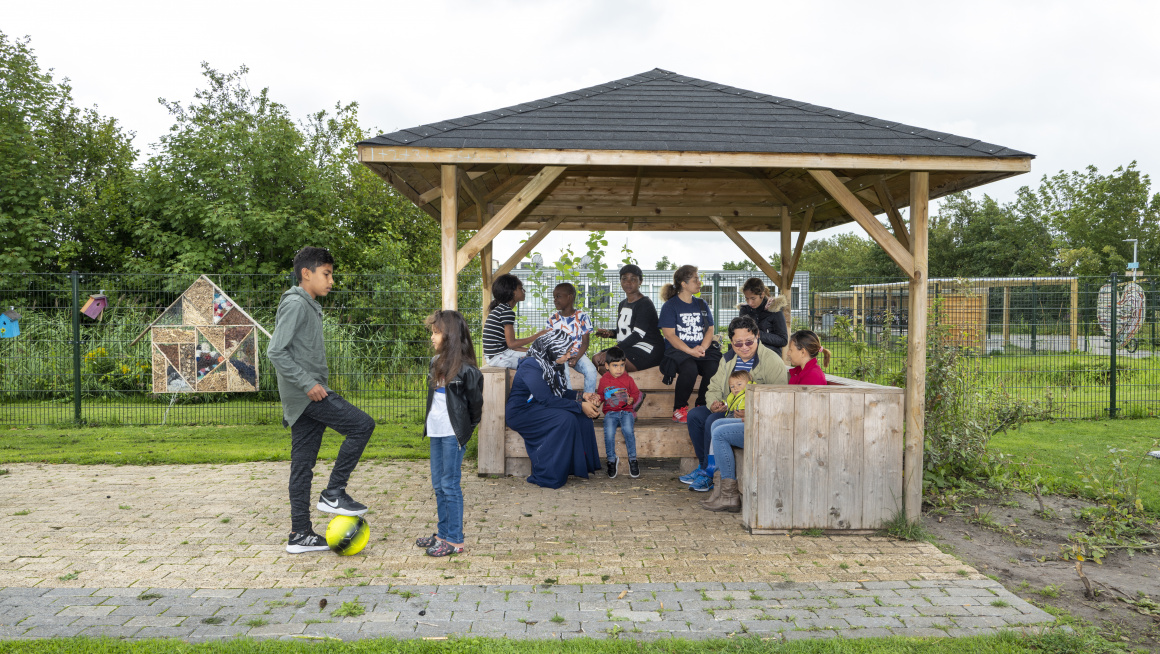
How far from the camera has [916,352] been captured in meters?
5.53

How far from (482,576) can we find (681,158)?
10.8ft

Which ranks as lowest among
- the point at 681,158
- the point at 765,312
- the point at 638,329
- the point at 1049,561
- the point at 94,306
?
the point at 1049,561

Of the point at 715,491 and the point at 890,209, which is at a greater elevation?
the point at 890,209

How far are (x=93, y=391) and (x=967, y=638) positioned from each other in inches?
443

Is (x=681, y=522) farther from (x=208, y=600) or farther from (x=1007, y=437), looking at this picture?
(x=1007, y=437)

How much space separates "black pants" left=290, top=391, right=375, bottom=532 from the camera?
4.64 metres

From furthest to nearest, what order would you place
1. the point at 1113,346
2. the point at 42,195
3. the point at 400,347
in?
the point at 42,195 → the point at 1113,346 → the point at 400,347

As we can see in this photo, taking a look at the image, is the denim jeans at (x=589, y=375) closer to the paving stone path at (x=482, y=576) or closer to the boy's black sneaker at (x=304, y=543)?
the paving stone path at (x=482, y=576)

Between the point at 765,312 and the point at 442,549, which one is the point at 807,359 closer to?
the point at 765,312

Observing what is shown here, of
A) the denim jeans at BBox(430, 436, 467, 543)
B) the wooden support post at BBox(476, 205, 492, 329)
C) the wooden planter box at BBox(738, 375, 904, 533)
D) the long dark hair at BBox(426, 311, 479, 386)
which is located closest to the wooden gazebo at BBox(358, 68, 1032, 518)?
the wooden planter box at BBox(738, 375, 904, 533)

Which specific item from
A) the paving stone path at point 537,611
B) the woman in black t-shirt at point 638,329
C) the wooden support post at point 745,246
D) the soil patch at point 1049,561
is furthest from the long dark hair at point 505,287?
the wooden support post at point 745,246

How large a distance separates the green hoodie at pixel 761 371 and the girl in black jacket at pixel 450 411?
217 cm

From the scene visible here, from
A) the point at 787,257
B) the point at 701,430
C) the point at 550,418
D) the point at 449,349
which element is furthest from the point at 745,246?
the point at 449,349

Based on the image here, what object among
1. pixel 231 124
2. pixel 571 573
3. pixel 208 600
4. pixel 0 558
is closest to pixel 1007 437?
pixel 571 573
